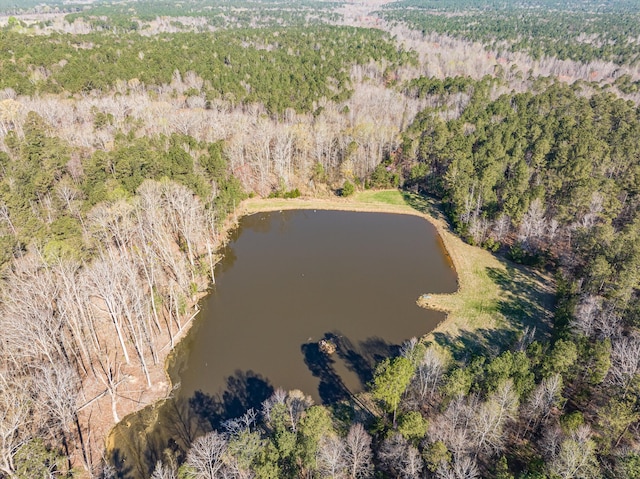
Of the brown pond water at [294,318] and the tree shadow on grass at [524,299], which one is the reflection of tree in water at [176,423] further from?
the tree shadow on grass at [524,299]

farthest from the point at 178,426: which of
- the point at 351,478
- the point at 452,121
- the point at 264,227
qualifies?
the point at 452,121

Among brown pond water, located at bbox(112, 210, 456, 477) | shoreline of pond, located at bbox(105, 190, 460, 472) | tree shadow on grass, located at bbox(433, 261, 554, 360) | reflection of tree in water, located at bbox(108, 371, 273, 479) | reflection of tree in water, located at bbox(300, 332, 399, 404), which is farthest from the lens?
shoreline of pond, located at bbox(105, 190, 460, 472)

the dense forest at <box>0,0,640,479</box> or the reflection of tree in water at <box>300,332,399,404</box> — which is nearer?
the dense forest at <box>0,0,640,479</box>

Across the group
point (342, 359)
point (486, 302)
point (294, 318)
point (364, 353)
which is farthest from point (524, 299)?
point (294, 318)

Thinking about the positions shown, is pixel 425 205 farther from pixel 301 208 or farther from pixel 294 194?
pixel 294 194

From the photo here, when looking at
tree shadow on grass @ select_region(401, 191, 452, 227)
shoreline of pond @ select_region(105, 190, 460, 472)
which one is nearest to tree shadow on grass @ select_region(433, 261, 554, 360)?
shoreline of pond @ select_region(105, 190, 460, 472)

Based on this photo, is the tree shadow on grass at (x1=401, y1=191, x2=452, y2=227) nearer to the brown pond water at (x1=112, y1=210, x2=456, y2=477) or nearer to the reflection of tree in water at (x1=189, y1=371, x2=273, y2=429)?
the brown pond water at (x1=112, y1=210, x2=456, y2=477)
